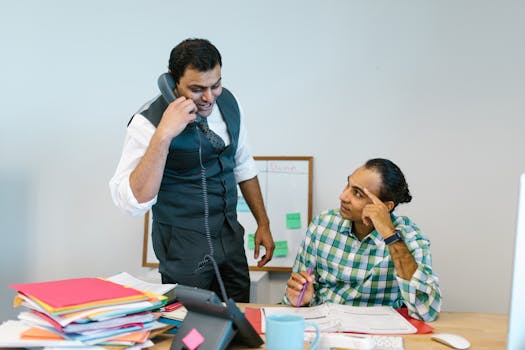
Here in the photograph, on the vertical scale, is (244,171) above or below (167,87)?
below

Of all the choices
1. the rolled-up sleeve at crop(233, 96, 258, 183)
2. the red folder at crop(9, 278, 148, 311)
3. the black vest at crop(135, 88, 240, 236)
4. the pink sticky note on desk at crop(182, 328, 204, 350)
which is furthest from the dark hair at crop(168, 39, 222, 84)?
the pink sticky note on desk at crop(182, 328, 204, 350)

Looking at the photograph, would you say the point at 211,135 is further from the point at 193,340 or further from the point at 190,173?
the point at 193,340

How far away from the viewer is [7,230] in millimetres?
2912

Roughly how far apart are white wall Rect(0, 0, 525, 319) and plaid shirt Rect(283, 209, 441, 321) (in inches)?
29.3

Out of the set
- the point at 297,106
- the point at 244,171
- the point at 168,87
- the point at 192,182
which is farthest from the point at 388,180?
the point at 297,106

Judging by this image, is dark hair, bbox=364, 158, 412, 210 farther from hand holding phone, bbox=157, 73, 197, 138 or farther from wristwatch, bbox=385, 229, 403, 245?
hand holding phone, bbox=157, 73, 197, 138

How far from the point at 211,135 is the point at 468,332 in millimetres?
1007

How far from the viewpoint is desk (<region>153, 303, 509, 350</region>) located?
1218 mm

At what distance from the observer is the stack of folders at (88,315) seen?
1.10m

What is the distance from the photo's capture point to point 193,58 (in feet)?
5.49

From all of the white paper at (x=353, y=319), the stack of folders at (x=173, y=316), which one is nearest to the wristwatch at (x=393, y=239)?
the white paper at (x=353, y=319)

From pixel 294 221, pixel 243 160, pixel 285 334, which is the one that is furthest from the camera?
pixel 294 221

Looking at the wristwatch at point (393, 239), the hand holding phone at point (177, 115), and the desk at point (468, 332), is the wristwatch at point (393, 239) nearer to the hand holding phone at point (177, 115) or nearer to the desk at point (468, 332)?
the desk at point (468, 332)

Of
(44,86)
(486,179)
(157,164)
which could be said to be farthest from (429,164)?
(44,86)
